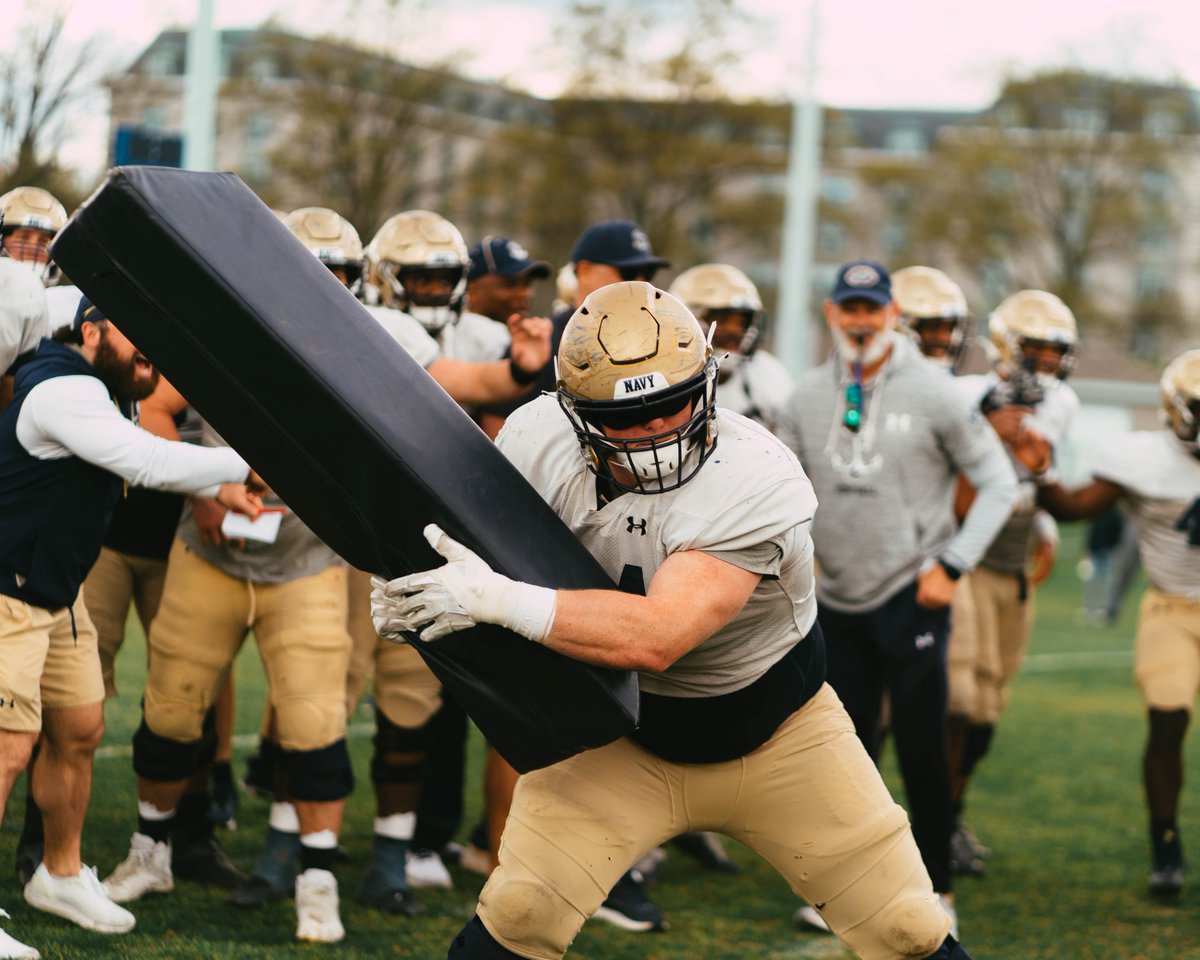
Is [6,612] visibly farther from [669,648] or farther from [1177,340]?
[1177,340]

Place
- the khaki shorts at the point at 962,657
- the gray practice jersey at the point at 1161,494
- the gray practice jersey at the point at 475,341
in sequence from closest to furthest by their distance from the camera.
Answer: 1. the gray practice jersey at the point at 475,341
2. the gray practice jersey at the point at 1161,494
3. the khaki shorts at the point at 962,657

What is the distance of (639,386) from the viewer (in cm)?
301

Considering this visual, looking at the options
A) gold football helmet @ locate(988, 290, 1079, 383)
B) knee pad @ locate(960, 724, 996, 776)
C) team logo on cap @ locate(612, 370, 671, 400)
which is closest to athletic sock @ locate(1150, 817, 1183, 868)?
knee pad @ locate(960, 724, 996, 776)

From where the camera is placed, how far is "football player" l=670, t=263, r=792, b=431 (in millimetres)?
5887

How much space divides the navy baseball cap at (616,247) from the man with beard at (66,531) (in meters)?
1.54

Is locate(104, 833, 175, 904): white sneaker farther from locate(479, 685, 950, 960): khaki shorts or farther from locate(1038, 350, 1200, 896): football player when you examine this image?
locate(1038, 350, 1200, 896): football player

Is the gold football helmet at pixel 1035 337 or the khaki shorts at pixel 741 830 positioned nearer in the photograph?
the khaki shorts at pixel 741 830

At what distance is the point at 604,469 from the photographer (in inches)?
125

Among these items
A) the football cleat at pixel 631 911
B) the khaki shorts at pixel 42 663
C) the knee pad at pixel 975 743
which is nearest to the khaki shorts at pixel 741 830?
the khaki shorts at pixel 42 663

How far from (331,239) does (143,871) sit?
6.63 ft

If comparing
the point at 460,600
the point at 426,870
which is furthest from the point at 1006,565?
the point at 460,600

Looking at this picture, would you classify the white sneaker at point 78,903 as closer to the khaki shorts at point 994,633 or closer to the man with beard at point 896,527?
the man with beard at point 896,527

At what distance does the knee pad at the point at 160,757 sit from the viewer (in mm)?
4605

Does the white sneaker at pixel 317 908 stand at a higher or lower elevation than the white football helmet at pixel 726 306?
lower
